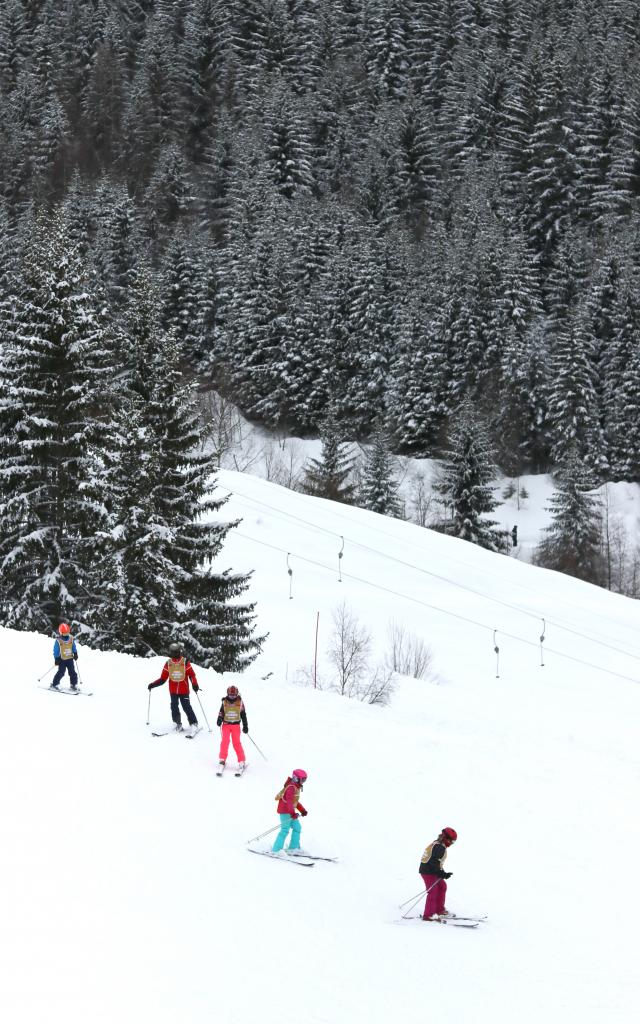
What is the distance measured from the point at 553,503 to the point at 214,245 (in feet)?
141

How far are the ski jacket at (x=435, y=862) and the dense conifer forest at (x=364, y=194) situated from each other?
123 feet

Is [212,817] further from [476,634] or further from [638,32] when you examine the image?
[638,32]

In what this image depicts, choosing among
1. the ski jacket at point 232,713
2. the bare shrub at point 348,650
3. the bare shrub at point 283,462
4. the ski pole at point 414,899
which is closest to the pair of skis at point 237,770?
the ski jacket at point 232,713

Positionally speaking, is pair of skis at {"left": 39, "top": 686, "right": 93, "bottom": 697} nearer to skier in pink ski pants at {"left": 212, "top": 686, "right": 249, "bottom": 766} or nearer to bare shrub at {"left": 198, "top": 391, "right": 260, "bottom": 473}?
skier in pink ski pants at {"left": 212, "top": 686, "right": 249, "bottom": 766}

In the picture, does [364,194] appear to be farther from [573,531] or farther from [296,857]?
[296,857]

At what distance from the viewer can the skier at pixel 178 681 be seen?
48.9 feet

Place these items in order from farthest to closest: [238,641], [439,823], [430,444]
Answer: [430,444] → [238,641] → [439,823]

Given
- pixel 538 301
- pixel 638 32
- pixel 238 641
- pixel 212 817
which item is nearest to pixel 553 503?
pixel 538 301

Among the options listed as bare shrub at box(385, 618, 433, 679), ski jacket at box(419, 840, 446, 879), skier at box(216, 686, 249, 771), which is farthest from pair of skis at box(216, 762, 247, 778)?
bare shrub at box(385, 618, 433, 679)

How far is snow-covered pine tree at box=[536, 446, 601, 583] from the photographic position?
5362 cm

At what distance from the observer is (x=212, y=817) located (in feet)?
39.9

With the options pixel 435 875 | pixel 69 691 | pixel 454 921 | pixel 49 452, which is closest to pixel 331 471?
pixel 49 452

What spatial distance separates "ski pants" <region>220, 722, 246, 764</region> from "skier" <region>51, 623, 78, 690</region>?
3.89m

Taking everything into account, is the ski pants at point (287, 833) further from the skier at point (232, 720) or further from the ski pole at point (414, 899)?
the skier at point (232, 720)
